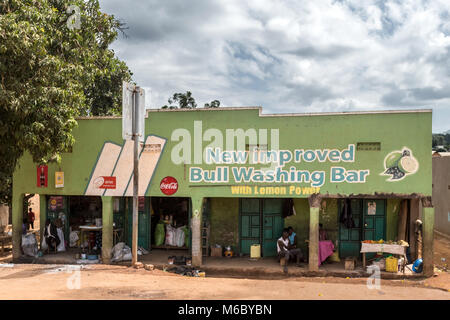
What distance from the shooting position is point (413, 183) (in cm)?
1320

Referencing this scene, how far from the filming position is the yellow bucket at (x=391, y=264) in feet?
43.5

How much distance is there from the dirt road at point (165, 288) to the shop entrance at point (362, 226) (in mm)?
2533

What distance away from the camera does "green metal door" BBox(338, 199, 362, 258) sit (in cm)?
1532

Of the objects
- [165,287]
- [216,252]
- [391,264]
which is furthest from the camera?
[216,252]

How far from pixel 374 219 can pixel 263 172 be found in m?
4.78

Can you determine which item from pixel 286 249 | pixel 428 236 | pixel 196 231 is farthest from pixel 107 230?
pixel 428 236

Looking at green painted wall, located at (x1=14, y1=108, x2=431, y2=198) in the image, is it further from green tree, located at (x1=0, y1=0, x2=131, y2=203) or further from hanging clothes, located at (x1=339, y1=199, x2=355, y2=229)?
hanging clothes, located at (x1=339, y1=199, x2=355, y2=229)

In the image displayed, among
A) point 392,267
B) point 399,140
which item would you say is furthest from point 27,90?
point 392,267

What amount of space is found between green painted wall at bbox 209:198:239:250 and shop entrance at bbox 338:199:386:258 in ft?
12.8

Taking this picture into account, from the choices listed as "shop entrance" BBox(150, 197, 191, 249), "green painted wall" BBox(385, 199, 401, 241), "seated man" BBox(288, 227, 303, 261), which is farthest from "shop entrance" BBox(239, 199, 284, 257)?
"green painted wall" BBox(385, 199, 401, 241)

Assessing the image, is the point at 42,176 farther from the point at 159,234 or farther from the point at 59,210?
the point at 159,234

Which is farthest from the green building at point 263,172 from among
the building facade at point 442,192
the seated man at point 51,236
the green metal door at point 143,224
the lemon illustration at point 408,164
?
the building facade at point 442,192

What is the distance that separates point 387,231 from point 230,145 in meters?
6.66

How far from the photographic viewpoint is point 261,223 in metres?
15.8
